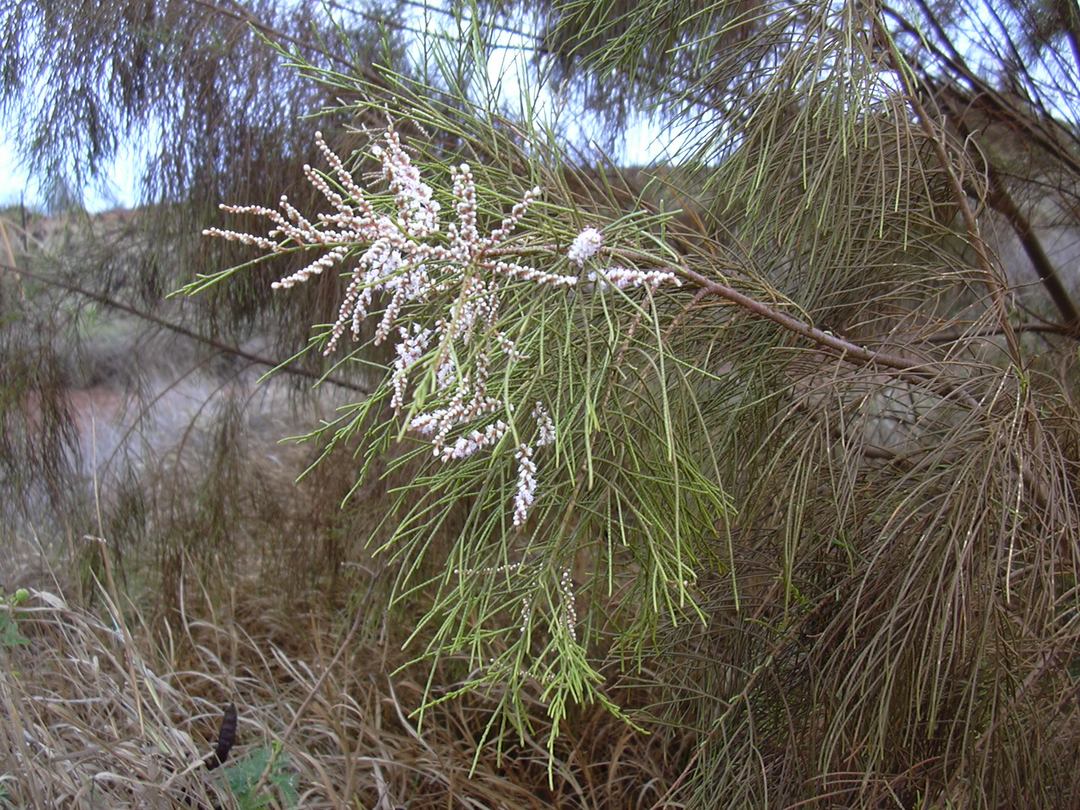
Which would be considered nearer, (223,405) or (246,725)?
(246,725)

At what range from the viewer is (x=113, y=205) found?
2.60 m

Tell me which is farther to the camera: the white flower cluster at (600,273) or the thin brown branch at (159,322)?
the thin brown branch at (159,322)

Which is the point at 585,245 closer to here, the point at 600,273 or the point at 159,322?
the point at 600,273

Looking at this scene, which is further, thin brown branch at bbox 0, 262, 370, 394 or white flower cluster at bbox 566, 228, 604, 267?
thin brown branch at bbox 0, 262, 370, 394

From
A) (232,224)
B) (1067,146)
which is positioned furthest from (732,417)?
(232,224)

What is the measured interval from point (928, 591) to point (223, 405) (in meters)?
2.32

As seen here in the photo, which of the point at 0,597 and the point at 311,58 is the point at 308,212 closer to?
the point at 311,58

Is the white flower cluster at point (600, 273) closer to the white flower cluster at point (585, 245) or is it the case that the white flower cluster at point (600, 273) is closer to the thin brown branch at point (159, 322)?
the white flower cluster at point (585, 245)

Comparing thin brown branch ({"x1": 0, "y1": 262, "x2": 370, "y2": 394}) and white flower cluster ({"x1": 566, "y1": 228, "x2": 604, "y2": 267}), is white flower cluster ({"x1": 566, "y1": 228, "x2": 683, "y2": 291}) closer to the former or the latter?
white flower cluster ({"x1": 566, "y1": 228, "x2": 604, "y2": 267})

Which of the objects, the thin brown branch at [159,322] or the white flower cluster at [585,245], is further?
the thin brown branch at [159,322]

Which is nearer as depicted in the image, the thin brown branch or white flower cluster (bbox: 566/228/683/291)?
white flower cluster (bbox: 566/228/683/291)

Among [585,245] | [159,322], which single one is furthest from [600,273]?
[159,322]

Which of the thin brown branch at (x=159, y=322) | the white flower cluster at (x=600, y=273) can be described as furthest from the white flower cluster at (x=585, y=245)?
the thin brown branch at (x=159, y=322)

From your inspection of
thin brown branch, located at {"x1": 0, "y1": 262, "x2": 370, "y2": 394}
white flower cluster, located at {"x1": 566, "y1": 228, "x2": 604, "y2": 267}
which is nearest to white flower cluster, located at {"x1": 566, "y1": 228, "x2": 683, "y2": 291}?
white flower cluster, located at {"x1": 566, "y1": 228, "x2": 604, "y2": 267}
